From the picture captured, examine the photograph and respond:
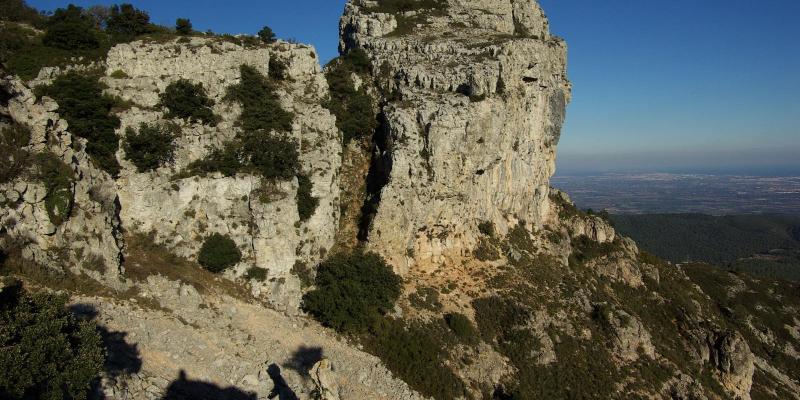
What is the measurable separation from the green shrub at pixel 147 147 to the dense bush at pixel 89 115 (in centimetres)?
93

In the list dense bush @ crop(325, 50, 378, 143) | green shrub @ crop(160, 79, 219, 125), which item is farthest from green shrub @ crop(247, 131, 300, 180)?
dense bush @ crop(325, 50, 378, 143)

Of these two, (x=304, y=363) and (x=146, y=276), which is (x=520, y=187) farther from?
(x=146, y=276)

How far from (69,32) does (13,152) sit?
14846mm

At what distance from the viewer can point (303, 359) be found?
26500mm

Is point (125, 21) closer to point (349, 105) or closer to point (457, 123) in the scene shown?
point (349, 105)

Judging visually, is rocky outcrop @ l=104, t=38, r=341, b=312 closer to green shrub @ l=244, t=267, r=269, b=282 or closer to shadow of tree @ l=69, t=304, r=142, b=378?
green shrub @ l=244, t=267, r=269, b=282

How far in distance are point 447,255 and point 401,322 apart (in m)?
8.51

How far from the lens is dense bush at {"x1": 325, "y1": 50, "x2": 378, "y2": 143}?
129 feet

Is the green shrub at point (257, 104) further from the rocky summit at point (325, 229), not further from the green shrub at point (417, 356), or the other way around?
the green shrub at point (417, 356)

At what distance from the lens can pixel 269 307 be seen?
2948cm

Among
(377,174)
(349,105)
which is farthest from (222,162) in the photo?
(349,105)

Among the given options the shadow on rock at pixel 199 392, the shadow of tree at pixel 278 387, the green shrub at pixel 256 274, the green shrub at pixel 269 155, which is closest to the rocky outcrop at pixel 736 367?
the shadow of tree at pixel 278 387

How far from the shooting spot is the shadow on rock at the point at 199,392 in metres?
20.2

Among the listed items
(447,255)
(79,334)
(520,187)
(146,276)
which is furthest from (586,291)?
(79,334)
